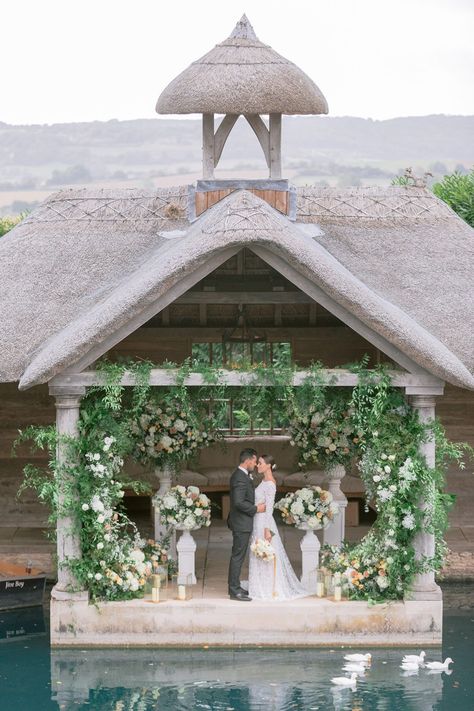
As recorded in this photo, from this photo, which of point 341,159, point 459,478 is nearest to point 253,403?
point 459,478

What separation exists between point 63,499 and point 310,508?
3.04 m

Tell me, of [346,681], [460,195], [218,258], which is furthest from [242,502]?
[460,195]

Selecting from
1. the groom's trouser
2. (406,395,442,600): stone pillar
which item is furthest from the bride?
(406,395,442,600): stone pillar

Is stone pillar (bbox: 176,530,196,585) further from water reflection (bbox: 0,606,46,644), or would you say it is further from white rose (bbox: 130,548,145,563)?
water reflection (bbox: 0,606,46,644)

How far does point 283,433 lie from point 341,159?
90650 millimetres

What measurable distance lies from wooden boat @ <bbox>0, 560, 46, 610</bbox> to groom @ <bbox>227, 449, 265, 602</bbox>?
2.62 m

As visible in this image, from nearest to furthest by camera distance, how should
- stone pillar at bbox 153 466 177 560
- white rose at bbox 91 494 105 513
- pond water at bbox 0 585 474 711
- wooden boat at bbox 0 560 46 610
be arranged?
pond water at bbox 0 585 474 711
white rose at bbox 91 494 105 513
wooden boat at bbox 0 560 46 610
stone pillar at bbox 153 466 177 560

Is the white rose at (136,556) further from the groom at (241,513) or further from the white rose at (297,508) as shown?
the white rose at (297,508)

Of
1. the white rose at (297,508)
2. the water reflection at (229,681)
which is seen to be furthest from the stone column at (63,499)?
the white rose at (297,508)

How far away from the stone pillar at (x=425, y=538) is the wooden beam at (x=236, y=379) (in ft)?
0.68

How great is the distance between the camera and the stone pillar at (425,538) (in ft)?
53.9

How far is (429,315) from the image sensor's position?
59.9ft

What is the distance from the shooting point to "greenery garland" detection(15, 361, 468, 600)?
16.3 m

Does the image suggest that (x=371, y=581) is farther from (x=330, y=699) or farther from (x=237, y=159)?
(x=237, y=159)
